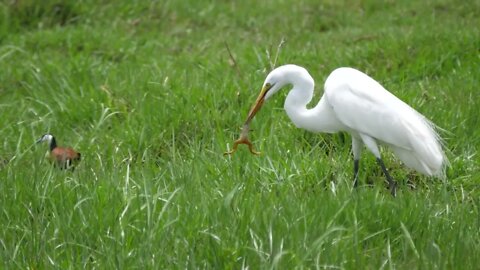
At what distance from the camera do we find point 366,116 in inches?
198

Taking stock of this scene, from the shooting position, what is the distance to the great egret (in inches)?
196

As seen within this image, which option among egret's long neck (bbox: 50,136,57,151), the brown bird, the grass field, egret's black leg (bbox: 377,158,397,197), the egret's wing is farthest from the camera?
egret's long neck (bbox: 50,136,57,151)

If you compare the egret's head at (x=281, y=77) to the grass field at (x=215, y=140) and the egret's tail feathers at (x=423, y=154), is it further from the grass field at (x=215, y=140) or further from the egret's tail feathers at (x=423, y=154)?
the egret's tail feathers at (x=423, y=154)

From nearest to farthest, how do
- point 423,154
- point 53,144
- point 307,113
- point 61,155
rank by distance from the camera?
point 423,154
point 307,113
point 61,155
point 53,144

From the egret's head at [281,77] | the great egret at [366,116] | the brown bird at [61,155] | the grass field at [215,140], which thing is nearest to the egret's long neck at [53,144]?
the brown bird at [61,155]

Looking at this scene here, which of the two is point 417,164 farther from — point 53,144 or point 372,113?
point 53,144

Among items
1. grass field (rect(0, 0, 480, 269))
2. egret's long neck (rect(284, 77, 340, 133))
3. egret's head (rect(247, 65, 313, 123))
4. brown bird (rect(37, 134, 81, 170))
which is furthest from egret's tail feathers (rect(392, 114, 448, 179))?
brown bird (rect(37, 134, 81, 170))

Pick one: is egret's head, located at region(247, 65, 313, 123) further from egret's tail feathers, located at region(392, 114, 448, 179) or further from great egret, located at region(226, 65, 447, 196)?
egret's tail feathers, located at region(392, 114, 448, 179)

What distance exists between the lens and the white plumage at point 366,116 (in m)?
4.98

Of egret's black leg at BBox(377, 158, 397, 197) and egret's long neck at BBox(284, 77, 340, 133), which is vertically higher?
egret's long neck at BBox(284, 77, 340, 133)

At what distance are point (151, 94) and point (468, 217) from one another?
9.88ft

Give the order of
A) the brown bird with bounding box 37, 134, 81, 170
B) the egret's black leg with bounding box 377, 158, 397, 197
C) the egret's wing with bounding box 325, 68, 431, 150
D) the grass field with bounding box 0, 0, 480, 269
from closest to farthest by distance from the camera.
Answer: the grass field with bounding box 0, 0, 480, 269 → the egret's black leg with bounding box 377, 158, 397, 197 → the egret's wing with bounding box 325, 68, 431, 150 → the brown bird with bounding box 37, 134, 81, 170

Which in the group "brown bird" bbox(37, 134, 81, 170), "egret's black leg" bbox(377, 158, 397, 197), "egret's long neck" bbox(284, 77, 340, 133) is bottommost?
"brown bird" bbox(37, 134, 81, 170)

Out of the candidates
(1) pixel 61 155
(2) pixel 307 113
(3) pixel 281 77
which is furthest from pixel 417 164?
(1) pixel 61 155
